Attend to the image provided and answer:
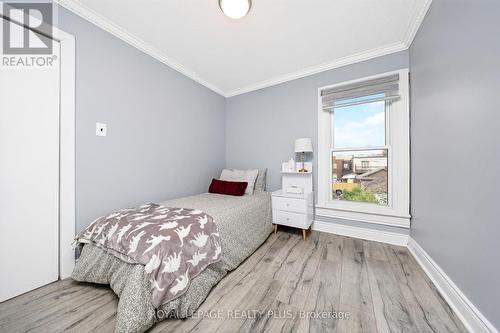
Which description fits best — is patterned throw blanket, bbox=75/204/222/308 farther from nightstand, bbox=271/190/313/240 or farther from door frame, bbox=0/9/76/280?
nightstand, bbox=271/190/313/240

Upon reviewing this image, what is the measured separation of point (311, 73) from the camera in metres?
2.62

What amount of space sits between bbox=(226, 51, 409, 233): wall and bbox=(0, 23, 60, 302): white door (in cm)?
233

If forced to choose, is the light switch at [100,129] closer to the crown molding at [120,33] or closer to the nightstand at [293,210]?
the crown molding at [120,33]

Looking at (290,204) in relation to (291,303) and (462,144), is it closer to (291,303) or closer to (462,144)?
(291,303)

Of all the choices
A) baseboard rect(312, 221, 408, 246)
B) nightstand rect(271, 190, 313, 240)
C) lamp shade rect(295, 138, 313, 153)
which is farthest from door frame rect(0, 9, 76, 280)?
baseboard rect(312, 221, 408, 246)

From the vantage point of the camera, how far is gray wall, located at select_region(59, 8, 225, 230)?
160 centimetres

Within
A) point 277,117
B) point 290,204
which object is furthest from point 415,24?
point 290,204

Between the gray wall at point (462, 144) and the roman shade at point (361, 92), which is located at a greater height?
the roman shade at point (361, 92)

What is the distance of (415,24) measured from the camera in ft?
5.77

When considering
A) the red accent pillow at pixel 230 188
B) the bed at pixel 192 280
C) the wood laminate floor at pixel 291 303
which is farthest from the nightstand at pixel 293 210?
the wood laminate floor at pixel 291 303

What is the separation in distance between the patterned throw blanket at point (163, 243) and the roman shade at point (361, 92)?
87.6 inches

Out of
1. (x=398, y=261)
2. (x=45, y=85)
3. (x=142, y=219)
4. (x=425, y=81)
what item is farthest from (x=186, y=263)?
→ (x=425, y=81)

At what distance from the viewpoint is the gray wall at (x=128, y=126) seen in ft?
5.25

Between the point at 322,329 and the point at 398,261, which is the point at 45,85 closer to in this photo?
the point at 322,329
